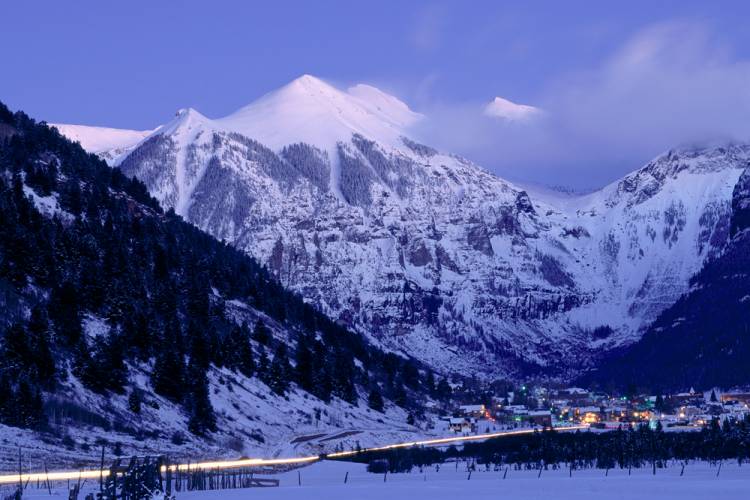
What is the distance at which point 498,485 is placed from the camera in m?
142

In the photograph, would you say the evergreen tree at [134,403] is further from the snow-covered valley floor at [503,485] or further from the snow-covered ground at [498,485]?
the snow-covered valley floor at [503,485]

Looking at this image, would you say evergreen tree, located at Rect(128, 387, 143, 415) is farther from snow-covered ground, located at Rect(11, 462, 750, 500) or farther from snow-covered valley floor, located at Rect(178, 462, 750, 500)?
snow-covered valley floor, located at Rect(178, 462, 750, 500)

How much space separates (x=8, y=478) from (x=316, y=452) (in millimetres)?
73508

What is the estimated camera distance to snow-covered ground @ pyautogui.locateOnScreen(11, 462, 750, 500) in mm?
122188

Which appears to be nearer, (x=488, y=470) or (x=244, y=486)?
(x=244, y=486)

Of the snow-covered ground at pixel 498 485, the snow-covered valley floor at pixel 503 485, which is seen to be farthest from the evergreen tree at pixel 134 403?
the snow-covered valley floor at pixel 503 485

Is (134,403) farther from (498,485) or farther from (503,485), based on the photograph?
(503,485)

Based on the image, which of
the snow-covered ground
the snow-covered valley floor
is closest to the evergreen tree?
the snow-covered ground

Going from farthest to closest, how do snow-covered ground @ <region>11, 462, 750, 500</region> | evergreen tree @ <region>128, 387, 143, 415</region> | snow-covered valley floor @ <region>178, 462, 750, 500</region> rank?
evergreen tree @ <region>128, 387, 143, 415</region> → snow-covered valley floor @ <region>178, 462, 750, 500</region> → snow-covered ground @ <region>11, 462, 750, 500</region>

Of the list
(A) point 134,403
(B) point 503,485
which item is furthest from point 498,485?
(A) point 134,403

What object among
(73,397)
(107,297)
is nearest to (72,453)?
(73,397)

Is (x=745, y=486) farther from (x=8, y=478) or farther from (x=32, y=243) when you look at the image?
(x=32, y=243)

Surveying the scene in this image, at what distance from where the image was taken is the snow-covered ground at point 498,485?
122 meters

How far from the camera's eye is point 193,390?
180500 millimetres
